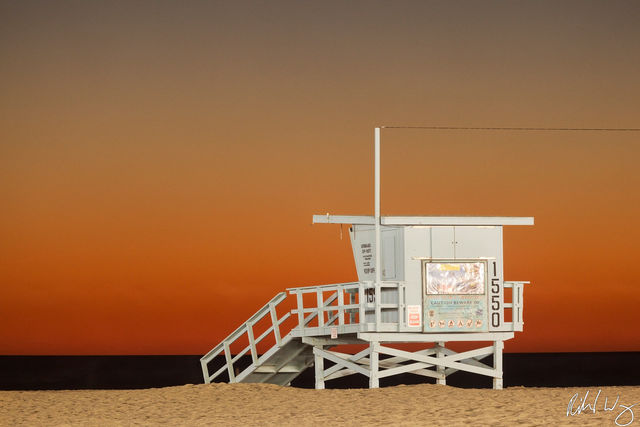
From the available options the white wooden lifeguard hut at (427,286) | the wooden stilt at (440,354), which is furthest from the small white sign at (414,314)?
the wooden stilt at (440,354)

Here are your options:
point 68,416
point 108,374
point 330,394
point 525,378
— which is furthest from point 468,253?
point 108,374

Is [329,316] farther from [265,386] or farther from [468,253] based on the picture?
[468,253]

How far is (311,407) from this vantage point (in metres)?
21.0

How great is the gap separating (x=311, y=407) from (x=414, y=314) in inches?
165

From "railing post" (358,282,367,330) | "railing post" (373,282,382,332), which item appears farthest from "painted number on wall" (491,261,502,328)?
"railing post" (358,282,367,330)

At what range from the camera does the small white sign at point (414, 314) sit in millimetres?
24109

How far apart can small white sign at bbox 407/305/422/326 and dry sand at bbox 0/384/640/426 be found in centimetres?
148

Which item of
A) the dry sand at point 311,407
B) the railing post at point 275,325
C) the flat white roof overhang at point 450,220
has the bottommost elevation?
the dry sand at point 311,407

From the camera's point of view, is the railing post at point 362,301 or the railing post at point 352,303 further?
the railing post at point 352,303

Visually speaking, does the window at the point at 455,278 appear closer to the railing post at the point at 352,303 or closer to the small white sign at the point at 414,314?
the small white sign at the point at 414,314

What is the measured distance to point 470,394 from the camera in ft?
71.9

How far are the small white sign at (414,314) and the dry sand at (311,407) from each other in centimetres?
148

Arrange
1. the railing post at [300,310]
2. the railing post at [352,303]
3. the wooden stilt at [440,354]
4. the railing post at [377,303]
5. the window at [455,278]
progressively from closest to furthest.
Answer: the railing post at [377,303]
the window at [455,278]
the railing post at [352,303]
the railing post at [300,310]
the wooden stilt at [440,354]

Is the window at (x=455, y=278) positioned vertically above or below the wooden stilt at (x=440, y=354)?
above
